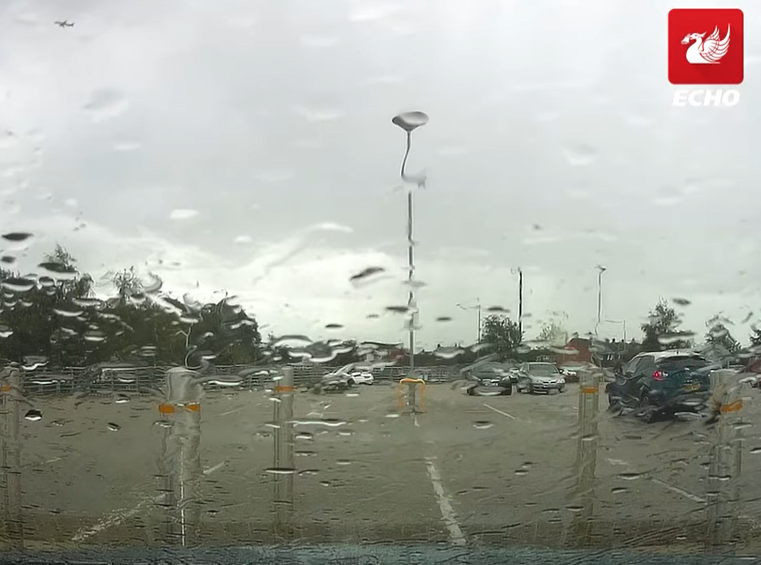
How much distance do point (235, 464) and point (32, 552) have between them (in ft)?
6.90

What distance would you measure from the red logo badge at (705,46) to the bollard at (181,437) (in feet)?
14.7

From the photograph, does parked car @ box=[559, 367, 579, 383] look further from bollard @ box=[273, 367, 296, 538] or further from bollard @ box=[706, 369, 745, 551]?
bollard @ box=[273, 367, 296, 538]

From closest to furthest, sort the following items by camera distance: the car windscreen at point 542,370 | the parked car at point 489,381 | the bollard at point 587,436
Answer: the bollard at point 587,436
the car windscreen at point 542,370
the parked car at point 489,381

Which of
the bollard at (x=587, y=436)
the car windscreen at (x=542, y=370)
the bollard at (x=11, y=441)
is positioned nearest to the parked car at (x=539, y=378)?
the car windscreen at (x=542, y=370)

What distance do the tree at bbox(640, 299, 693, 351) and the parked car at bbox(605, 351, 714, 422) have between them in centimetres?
7

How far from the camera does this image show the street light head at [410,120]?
6.57 m

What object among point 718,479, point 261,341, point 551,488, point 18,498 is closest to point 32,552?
point 18,498

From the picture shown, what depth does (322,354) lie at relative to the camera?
7059 millimetres

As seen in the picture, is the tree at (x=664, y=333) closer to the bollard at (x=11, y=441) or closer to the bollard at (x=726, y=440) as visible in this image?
the bollard at (x=726, y=440)

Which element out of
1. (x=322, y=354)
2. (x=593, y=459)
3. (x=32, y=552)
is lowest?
(x=32, y=552)

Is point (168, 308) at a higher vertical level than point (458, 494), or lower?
higher

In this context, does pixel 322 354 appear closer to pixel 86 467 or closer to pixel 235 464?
pixel 235 464

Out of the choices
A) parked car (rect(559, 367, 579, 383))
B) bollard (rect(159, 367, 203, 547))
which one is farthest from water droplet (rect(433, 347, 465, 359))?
bollard (rect(159, 367, 203, 547))

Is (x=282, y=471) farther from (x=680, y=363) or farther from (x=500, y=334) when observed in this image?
(x=680, y=363)
